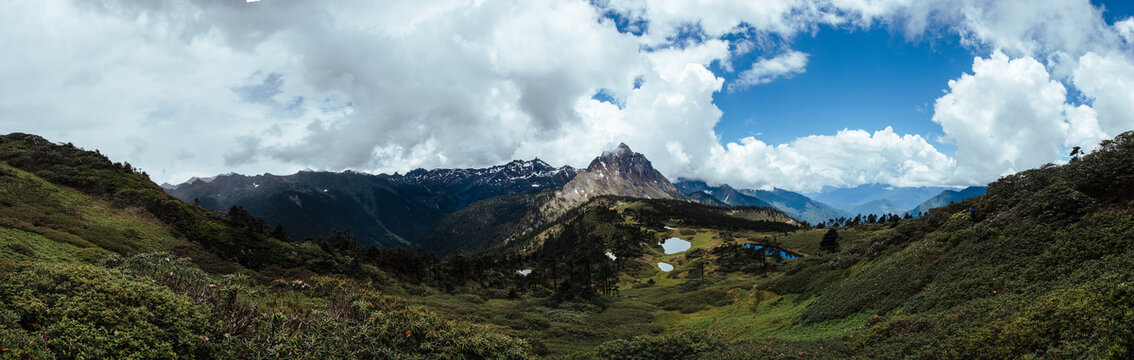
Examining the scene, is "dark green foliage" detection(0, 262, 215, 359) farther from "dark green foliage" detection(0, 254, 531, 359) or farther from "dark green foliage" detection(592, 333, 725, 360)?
"dark green foliage" detection(592, 333, 725, 360)

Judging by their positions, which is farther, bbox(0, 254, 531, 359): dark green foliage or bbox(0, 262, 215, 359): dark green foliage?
bbox(0, 254, 531, 359): dark green foliage

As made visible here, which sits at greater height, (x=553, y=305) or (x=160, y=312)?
(x=160, y=312)

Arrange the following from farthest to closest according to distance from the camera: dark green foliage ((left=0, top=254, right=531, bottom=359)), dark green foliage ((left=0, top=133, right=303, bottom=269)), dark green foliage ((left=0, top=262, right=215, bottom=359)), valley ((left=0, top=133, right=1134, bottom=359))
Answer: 1. dark green foliage ((left=0, top=133, right=303, bottom=269))
2. valley ((left=0, top=133, right=1134, bottom=359))
3. dark green foliage ((left=0, top=254, right=531, bottom=359))
4. dark green foliage ((left=0, top=262, right=215, bottom=359))

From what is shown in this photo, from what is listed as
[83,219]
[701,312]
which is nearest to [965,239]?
[701,312]

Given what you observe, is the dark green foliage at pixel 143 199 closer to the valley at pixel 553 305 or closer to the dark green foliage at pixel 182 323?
the valley at pixel 553 305

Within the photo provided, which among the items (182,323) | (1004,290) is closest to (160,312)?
(182,323)

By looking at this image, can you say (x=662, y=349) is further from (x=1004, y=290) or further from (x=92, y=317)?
(x=92, y=317)

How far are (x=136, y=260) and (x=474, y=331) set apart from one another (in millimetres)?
16317

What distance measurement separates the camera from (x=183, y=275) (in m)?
18.3

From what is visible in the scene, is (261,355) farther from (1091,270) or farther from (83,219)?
(83,219)

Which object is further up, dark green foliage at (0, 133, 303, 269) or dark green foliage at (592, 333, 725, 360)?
dark green foliage at (0, 133, 303, 269)

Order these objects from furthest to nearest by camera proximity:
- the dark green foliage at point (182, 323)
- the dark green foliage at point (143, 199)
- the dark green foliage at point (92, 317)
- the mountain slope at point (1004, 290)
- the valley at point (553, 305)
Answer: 1. the dark green foliage at point (143, 199)
2. the mountain slope at point (1004, 290)
3. the valley at point (553, 305)
4. the dark green foliage at point (182, 323)
5. the dark green foliage at point (92, 317)

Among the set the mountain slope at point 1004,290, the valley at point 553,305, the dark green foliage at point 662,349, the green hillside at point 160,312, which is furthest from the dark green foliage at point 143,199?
the mountain slope at point 1004,290

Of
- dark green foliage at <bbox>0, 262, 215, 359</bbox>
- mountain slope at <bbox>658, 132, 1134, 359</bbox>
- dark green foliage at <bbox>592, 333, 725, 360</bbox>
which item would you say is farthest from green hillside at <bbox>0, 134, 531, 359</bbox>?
mountain slope at <bbox>658, 132, 1134, 359</bbox>
